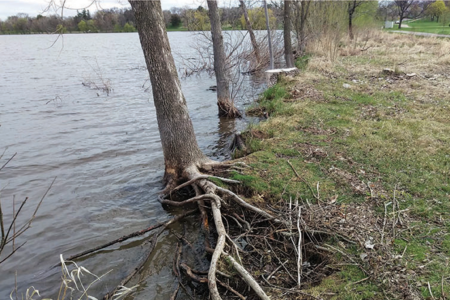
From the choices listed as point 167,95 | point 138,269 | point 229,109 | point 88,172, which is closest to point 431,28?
point 229,109

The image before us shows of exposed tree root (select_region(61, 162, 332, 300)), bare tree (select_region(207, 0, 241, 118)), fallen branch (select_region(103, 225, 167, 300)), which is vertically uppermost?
bare tree (select_region(207, 0, 241, 118))

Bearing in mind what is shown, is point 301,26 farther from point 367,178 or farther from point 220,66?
point 367,178

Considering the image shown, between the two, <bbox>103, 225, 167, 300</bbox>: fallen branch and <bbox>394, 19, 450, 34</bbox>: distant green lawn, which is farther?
<bbox>394, 19, 450, 34</bbox>: distant green lawn

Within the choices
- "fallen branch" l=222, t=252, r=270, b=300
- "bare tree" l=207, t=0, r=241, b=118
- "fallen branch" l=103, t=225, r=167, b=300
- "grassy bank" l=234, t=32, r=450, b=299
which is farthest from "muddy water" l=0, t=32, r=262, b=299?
"grassy bank" l=234, t=32, r=450, b=299

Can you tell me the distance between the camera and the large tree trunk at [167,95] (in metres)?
5.37

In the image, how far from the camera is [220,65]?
11148mm

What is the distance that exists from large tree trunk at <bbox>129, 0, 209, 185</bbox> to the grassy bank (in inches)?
48.5

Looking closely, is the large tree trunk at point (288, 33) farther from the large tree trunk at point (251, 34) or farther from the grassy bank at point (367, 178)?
the grassy bank at point (367, 178)

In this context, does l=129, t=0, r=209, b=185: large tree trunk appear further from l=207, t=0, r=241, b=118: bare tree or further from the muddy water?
l=207, t=0, r=241, b=118: bare tree

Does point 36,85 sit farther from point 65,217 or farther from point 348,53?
point 348,53

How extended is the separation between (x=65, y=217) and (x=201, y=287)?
335cm

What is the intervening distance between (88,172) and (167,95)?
3.44 meters

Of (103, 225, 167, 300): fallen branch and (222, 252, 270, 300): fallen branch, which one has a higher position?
(222, 252, 270, 300): fallen branch

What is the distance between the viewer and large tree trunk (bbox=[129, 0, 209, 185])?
537 cm
